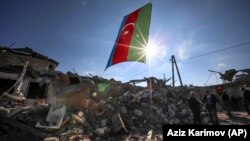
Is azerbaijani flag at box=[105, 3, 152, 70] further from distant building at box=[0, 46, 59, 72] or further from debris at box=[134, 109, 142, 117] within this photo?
distant building at box=[0, 46, 59, 72]

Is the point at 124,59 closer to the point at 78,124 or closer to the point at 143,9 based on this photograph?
the point at 143,9

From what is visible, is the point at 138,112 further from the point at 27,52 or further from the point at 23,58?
the point at 27,52

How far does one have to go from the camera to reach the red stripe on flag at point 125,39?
539 centimetres

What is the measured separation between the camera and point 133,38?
5.24 metres

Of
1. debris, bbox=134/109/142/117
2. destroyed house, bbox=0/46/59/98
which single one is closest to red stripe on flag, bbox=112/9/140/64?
debris, bbox=134/109/142/117

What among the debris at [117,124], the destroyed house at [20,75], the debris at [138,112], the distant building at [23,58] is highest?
the distant building at [23,58]

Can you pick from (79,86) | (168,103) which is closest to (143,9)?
(79,86)

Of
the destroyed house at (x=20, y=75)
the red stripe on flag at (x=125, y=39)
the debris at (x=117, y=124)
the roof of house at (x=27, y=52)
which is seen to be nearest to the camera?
the red stripe on flag at (x=125, y=39)

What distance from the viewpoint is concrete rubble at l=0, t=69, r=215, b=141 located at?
701 cm

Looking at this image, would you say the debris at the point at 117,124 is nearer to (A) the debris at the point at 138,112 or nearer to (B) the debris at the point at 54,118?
(A) the debris at the point at 138,112

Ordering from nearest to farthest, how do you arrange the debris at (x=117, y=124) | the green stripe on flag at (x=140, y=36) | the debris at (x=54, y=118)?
the green stripe on flag at (x=140, y=36)
the debris at (x=54, y=118)
the debris at (x=117, y=124)

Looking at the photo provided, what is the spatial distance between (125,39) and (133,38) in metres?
0.45

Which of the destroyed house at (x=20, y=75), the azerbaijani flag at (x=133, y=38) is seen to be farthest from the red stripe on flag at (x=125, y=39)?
the destroyed house at (x=20, y=75)

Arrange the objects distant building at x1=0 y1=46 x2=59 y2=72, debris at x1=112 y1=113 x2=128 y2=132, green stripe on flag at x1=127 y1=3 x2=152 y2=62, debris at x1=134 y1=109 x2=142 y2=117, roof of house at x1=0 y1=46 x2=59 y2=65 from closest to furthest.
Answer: green stripe on flag at x1=127 y1=3 x2=152 y2=62, debris at x1=112 y1=113 x2=128 y2=132, debris at x1=134 y1=109 x2=142 y2=117, distant building at x1=0 y1=46 x2=59 y2=72, roof of house at x1=0 y1=46 x2=59 y2=65
